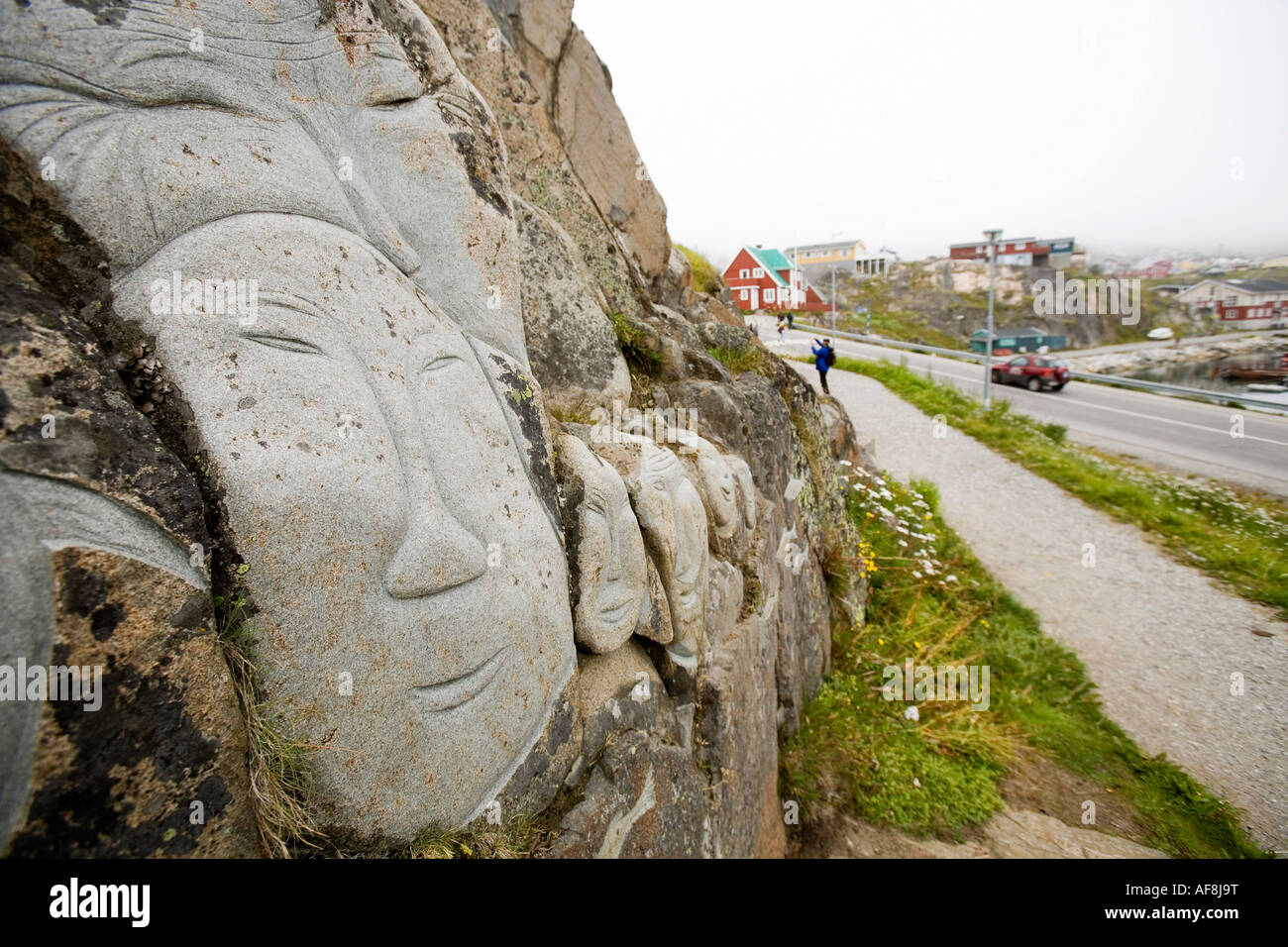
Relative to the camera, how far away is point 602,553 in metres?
3.34

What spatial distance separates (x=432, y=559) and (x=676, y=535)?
72.8 inches

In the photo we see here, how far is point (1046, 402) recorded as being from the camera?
20.1 metres

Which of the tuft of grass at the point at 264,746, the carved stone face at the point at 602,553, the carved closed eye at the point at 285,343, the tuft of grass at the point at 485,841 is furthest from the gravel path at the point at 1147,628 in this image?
the carved closed eye at the point at 285,343

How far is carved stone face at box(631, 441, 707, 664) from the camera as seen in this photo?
12.3 ft

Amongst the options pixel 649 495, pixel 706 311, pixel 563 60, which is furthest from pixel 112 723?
pixel 706 311

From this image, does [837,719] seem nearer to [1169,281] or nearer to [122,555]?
[122,555]

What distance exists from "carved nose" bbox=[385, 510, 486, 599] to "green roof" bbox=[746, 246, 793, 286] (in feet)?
94.3

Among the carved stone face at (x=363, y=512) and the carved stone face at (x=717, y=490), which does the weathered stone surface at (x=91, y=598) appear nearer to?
the carved stone face at (x=363, y=512)

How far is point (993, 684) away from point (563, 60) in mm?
8100

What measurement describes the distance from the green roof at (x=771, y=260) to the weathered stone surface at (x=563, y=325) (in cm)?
2602

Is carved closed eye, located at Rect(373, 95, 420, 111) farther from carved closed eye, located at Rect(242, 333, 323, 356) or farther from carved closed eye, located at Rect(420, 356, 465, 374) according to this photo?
carved closed eye, located at Rect(242, 333, 323, 356)

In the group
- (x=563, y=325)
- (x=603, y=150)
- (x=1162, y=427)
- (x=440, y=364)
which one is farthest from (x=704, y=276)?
(x=1162, y=427)

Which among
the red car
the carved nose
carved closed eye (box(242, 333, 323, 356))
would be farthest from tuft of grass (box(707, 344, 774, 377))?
the red car
